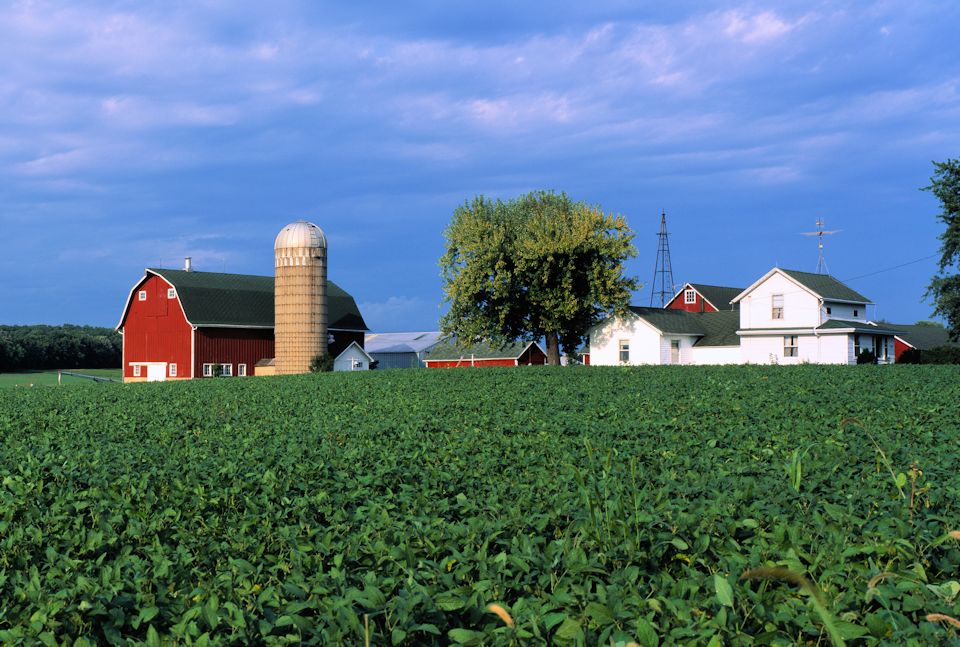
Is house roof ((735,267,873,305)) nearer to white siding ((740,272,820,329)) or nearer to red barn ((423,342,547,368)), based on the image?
white siding ((740,272,820,329))

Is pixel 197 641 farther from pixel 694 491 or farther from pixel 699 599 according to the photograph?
pixel 694 491

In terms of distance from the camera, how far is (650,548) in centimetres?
439

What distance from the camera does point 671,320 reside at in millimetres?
56000

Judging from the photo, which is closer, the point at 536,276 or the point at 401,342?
the point at 536,276

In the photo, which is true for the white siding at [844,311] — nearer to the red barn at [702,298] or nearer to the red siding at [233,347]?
the red barn at [702,298]

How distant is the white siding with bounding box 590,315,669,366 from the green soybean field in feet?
148

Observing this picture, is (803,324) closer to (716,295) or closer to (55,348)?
(716,295)

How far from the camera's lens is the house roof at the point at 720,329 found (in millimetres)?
55594

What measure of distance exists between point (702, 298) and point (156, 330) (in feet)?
138

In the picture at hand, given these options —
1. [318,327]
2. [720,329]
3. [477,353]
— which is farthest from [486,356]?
[720,329]

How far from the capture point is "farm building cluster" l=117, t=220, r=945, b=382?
51.5 metres

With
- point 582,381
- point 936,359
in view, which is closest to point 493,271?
point 936,359

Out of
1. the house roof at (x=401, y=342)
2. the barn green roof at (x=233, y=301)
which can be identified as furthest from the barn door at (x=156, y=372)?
the house roof at (x=401, y=342)

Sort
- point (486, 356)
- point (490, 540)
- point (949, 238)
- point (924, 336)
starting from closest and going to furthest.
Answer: point (490, 540)
point (949, 238)
point (486, 356)
point (924, 336)
